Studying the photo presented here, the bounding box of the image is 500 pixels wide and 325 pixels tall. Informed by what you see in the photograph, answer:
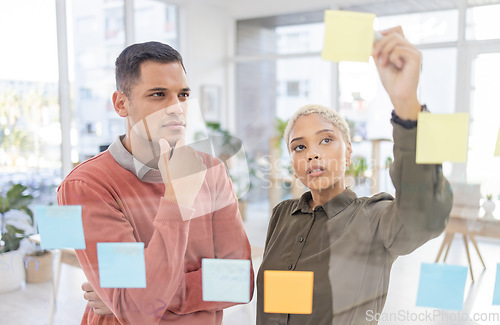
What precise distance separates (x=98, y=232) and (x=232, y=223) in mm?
238

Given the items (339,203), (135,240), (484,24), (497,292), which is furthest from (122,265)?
(484,24)

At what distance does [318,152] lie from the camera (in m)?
0.61

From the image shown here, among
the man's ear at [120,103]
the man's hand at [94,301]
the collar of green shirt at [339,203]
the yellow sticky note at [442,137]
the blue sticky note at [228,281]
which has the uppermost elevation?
the man's ear at [120,103]

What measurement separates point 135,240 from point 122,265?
0.05 m

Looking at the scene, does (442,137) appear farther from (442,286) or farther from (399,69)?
(442,286)

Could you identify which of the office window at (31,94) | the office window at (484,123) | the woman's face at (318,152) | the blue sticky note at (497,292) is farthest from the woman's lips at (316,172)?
the office window at (31,94)

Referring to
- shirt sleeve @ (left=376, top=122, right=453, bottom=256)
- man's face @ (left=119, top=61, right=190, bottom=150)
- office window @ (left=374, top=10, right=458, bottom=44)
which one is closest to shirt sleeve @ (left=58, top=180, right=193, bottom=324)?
man's face @ (left=119, top=61, right=190, bottom=150)

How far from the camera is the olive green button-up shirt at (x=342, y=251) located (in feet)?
1.86

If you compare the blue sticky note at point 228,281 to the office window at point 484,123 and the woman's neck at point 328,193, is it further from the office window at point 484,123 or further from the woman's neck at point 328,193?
the office window at point 484,123

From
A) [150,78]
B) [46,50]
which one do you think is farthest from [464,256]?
[46,50]

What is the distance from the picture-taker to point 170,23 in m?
0.87

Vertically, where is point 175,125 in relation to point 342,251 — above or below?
above

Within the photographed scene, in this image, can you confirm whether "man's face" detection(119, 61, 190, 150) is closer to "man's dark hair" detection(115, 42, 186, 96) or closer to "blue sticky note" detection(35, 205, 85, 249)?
"man's dark hair" detection(115, 42, 186, 96)

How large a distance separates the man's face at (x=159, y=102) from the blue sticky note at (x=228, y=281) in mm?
233
